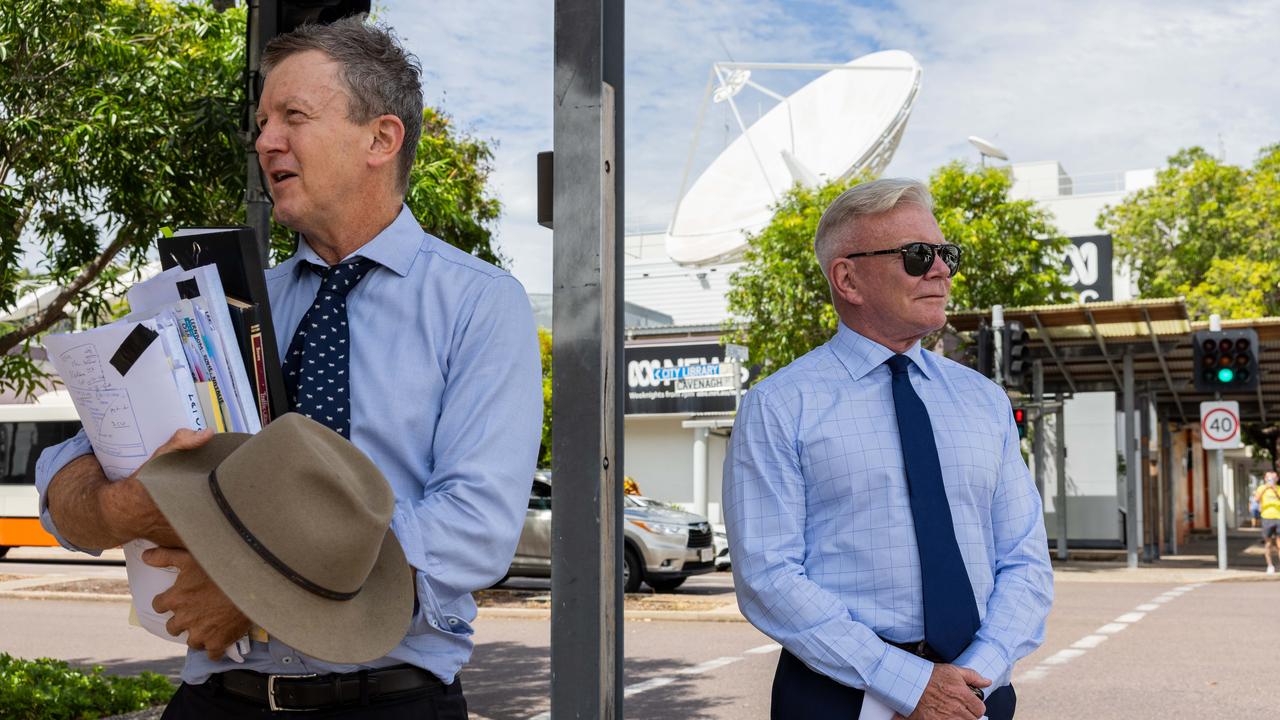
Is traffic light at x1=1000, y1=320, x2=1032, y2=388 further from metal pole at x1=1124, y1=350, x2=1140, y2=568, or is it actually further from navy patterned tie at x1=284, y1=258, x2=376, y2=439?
navy patterned tie at x1=284, y1=258, x2=376, y2=439

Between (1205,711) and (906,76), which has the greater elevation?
(906,76)

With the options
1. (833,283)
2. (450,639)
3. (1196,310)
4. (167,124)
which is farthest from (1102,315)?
(450,639)

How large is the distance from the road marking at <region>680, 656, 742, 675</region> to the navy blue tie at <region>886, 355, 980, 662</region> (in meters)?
8.09

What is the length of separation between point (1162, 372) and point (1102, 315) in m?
7.56

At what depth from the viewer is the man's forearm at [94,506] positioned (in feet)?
5.79

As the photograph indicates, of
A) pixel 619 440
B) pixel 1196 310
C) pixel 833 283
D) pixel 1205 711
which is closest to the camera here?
pixel 619 440

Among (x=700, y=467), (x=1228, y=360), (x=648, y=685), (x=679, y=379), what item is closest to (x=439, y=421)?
(x=648, y=685)

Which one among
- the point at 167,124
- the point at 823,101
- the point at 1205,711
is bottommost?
the point at 1205,711

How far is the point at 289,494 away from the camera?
64.5 inches

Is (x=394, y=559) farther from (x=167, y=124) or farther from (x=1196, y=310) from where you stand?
(x=1196, y=310)

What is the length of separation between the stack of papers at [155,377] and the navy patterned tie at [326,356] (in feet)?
0.43

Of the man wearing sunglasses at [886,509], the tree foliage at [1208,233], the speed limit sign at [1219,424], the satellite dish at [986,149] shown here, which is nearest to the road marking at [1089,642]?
the man wearing sunglasses at [886,509]

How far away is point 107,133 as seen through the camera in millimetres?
7008

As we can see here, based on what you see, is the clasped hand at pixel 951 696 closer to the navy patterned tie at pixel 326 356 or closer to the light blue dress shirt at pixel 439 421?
the light blue dress shirt at pixel 439 421
